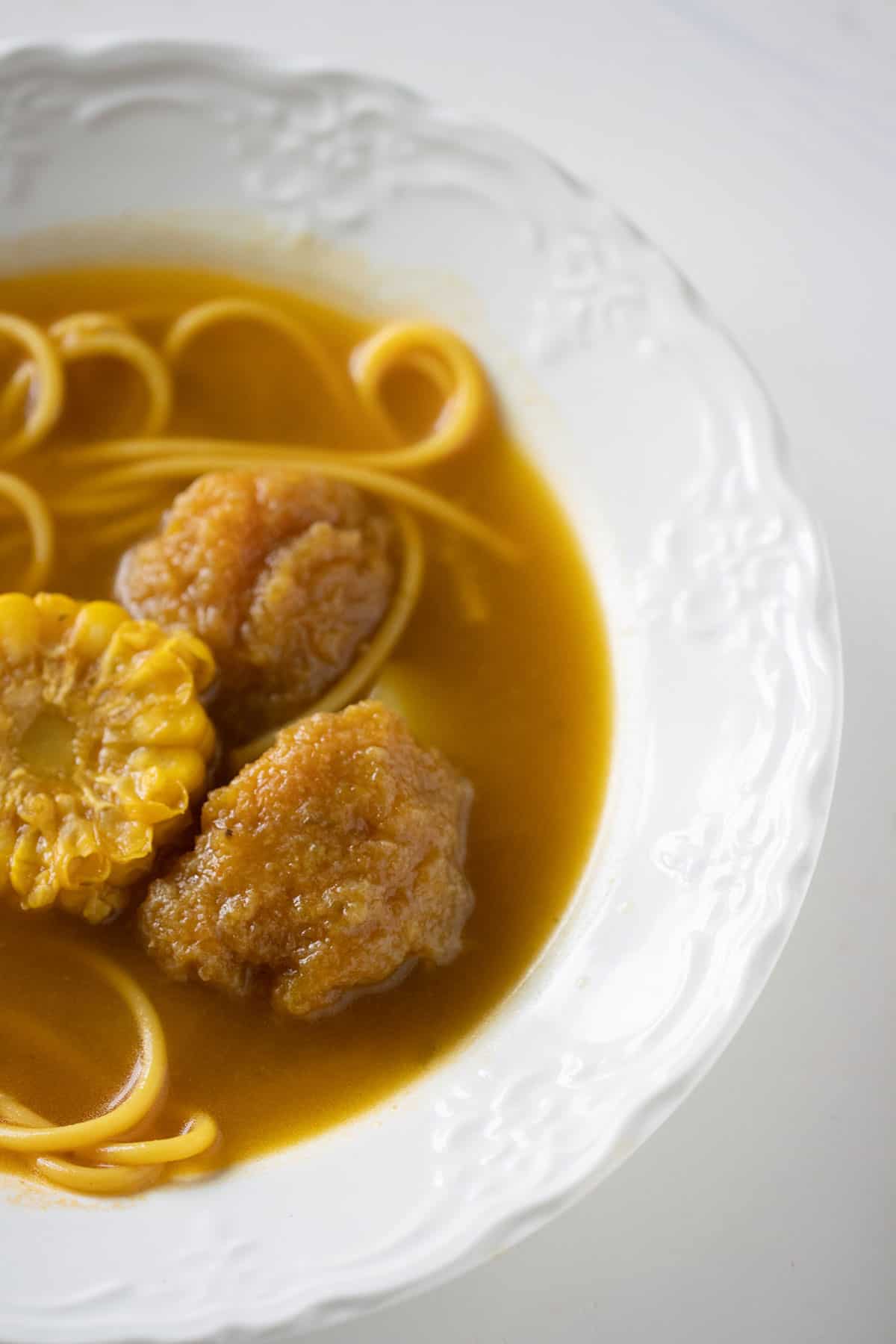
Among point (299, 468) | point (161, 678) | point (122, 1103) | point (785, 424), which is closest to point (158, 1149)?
point (122, 1103)

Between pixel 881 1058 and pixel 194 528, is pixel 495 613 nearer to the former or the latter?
pixel 194 528

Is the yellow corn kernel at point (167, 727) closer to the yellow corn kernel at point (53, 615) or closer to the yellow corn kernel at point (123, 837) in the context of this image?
the yellow corn kernel at point (123, 837)

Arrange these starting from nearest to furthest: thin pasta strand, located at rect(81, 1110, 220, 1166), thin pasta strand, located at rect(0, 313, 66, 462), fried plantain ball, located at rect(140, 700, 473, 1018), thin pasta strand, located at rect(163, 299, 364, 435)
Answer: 1. thin pasta strand, located at rect(81, 1110, 220, 1166)
2. fried plantain ball, located at rect(140, 700, 473, 1018)
3. thin pasta strand, located at rect(0, 313, 66, 462)
4. thin pasta strand, located at rect(163, 299, 364, 435)

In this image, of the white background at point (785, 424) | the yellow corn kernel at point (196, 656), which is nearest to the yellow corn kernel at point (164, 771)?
the yellow corn kernel at point (196, 656)

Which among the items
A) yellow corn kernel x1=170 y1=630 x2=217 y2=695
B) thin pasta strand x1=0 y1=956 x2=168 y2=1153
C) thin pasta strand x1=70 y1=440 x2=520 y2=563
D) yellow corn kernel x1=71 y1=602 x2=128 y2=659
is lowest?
thin pasta strand x1=0 y1=956 x2=168 y2=1153

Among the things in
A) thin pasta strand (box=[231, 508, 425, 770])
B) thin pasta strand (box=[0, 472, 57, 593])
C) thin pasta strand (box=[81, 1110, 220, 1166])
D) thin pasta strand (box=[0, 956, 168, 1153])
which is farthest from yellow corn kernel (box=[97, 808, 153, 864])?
thin pasta strand (box=[0, 472, 57, 593])

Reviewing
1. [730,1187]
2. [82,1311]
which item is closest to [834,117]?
[730,1187]

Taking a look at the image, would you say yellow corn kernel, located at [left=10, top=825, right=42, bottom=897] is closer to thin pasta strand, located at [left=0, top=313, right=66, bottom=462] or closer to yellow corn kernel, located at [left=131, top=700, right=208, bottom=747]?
yellow corn kernel, located at [left=131, top=700, right=208, bottom=747]
